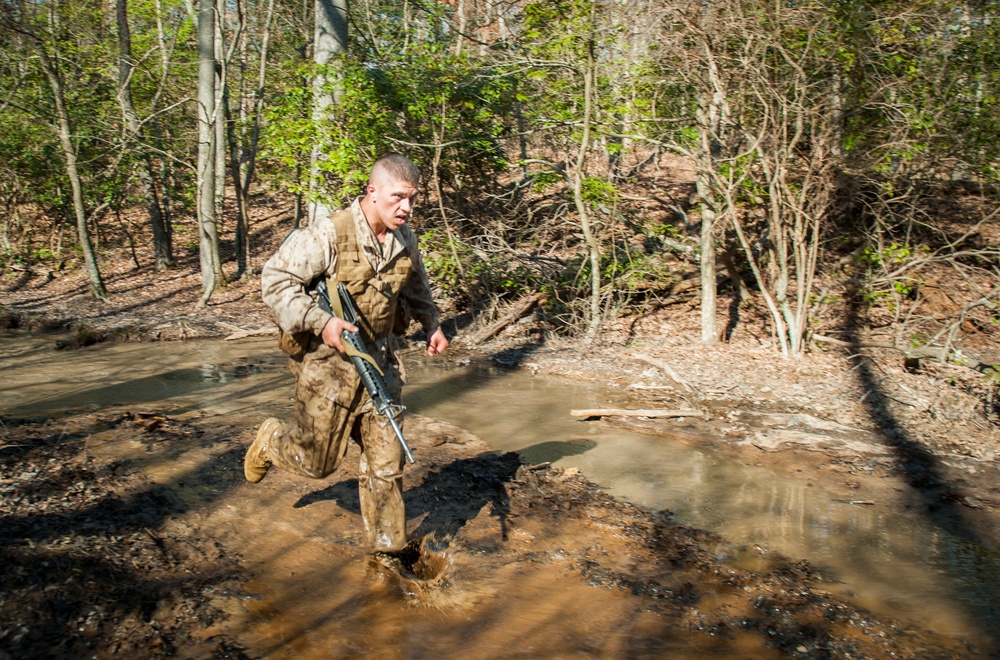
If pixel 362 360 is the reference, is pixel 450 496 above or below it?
below

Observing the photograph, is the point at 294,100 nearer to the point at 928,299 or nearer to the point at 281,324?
the point at 281,324

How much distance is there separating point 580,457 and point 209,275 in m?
9.81

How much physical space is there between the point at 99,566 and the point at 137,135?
12.9 m

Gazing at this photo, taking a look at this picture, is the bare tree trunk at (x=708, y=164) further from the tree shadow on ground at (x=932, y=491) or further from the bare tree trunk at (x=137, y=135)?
the bare tree trunk at (x=137, y=135)

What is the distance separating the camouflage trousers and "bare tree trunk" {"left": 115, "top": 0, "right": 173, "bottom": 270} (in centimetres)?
1072

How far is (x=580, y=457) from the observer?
6.32 meters

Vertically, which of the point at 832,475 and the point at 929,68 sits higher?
the point at 929,68

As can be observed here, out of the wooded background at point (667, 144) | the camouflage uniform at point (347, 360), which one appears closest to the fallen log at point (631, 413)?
the wooded background at point (667, 144)

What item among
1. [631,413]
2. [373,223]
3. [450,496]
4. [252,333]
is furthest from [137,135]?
[373,223]

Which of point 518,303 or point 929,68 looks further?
point 518,303

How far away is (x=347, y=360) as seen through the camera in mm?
4180

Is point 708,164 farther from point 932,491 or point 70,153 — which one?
point 70,153

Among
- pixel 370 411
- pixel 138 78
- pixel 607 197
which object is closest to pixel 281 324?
pixel 370 411

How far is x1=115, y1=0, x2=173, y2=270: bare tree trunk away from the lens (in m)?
14.5
